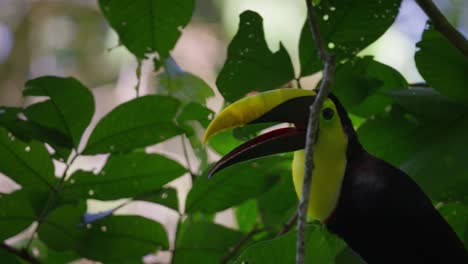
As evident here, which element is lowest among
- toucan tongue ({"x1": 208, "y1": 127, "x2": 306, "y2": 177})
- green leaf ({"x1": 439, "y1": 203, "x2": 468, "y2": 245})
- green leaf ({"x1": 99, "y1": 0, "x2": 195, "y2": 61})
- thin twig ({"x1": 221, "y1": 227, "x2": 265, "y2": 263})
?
thin twig ({"x1": 221, "y1": 227, "x2": 265, "y2": 263})

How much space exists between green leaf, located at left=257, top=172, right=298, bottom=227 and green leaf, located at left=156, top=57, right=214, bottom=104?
0.32 metres

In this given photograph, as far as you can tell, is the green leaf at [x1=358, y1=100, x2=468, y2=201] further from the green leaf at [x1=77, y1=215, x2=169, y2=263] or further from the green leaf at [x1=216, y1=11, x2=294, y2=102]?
the green leaf at [x1=77, y1=215, x2=169, y2=263]

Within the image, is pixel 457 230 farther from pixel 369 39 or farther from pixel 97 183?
pixel 97 183

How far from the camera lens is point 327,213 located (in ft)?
6.22

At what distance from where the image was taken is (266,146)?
180 centimetres

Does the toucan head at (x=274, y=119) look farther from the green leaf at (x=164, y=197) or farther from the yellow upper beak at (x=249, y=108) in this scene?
the green leaf at (x=164, y=197)

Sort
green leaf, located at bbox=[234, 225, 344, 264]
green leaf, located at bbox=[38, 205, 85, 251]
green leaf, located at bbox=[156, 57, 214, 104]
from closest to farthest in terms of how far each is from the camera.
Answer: green leaf, located at bbox=[234, 225, 344, 264]
green leaf, located at bbox=[38, 205, 85, 251]
green leaf, located at bbox=[156, 57, 214, 104]

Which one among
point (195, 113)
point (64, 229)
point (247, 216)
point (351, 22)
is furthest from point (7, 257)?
point (351, 22)

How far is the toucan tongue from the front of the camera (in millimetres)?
1769

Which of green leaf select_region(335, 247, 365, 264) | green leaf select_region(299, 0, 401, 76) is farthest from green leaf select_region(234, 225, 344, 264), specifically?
green leaf select_region(299, 0, 401, 76)

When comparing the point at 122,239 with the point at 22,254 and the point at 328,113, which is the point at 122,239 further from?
the point at 328,113

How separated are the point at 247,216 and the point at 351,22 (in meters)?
0.75

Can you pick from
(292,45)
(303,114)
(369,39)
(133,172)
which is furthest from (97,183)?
(292,45)

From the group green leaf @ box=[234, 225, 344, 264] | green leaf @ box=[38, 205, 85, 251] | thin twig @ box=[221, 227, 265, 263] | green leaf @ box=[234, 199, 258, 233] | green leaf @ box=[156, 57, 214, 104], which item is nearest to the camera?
green leaf @ box=[234, 225, 344, 264]
